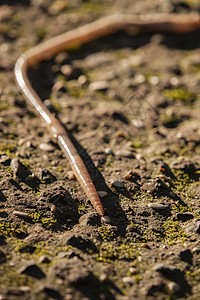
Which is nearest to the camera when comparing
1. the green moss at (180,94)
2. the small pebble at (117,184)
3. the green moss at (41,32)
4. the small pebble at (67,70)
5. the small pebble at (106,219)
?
the small pebble at (106,219)

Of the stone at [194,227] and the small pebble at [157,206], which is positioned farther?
the small pebble at [157,206]

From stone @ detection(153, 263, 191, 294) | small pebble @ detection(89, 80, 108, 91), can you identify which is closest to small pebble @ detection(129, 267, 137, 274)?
stone @ detection(153, 263, 191, 294)

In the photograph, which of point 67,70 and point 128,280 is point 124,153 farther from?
point 67,70

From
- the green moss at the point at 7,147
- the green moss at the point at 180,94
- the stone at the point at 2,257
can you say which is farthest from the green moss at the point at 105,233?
the green moss at the point at 180,94

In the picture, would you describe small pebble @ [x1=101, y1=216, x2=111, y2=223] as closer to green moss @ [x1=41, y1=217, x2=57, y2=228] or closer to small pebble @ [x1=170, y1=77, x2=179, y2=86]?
green moss @ [x1=41, y1=217, x2=57, y2=228]

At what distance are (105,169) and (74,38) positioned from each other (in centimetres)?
326

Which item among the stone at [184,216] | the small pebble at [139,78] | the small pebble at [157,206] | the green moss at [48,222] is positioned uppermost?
the small pebble at [139,78]

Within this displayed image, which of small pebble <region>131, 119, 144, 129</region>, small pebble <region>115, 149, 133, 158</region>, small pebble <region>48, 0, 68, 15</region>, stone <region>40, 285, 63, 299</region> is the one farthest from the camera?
→ small pebble <region>48, 0, 68, 15</region>

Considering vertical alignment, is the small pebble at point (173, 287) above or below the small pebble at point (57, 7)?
below

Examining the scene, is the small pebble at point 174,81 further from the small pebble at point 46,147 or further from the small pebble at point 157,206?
the small pebble at point 157,206

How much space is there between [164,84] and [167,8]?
8.22 ft

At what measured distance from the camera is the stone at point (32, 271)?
270 cm

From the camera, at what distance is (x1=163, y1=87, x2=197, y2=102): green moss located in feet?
17.0

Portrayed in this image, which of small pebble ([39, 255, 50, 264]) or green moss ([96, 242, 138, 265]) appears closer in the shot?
small pebble ([39, 255, 50, 264])
